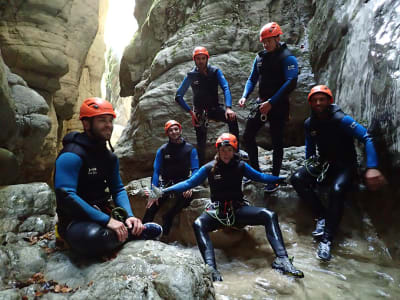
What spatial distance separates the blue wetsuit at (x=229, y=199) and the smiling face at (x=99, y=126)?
5.56ft

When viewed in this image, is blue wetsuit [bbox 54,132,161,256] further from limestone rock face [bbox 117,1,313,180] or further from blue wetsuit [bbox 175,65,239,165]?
limestone rock face [bbox 117,1,313,180]

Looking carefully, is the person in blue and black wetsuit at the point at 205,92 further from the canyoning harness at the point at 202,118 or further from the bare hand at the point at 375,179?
the bare hand at the point at 375,179

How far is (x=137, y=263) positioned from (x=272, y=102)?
3.45 metres

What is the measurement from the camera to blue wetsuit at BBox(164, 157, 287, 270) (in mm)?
3977

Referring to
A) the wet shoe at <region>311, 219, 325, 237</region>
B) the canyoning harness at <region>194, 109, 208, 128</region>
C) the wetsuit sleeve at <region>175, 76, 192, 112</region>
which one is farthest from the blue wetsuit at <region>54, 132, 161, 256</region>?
the wetsuit sleeve at <region>175, 76, 192, 112</region>

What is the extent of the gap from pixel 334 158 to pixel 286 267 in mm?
1914

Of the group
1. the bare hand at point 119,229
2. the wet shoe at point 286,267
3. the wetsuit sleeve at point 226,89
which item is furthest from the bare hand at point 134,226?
the wetsuit sleeve at point 226,89

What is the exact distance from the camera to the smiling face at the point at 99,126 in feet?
10.5

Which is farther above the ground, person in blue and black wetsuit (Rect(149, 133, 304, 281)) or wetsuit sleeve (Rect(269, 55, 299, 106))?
wetsuit sleeve (Rect(269, 55, 299, 106))

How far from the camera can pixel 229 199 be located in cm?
432

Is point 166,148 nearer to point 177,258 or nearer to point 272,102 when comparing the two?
point 272,102

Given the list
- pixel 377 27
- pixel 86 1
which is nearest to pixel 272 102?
pixel 377 27

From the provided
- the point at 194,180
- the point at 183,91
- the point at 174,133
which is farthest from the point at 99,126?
the point at 183,91

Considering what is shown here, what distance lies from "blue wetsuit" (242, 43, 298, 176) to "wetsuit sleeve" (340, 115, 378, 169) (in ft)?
3.63
